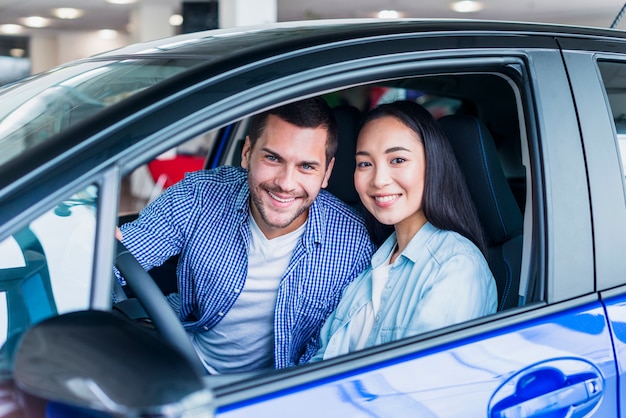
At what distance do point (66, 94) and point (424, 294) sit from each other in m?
0.78

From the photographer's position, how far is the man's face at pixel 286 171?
175cm

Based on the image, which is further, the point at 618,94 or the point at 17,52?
the point at 17,52

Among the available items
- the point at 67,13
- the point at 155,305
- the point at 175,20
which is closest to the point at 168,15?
the point at 175,20

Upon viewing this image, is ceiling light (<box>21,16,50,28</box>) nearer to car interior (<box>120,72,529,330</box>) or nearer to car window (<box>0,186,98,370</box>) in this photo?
car interior (<box>120,72,529,330</box>)

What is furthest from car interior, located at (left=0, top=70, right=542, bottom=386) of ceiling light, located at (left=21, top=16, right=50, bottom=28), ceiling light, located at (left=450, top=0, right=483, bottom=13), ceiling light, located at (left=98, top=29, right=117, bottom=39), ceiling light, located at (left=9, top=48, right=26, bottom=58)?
ceiling light, located at (left=9, top=48, right=26, bottom=58)

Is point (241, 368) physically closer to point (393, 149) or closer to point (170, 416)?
point (393, 149)

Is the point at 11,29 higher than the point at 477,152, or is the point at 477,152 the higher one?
the point at 11,29

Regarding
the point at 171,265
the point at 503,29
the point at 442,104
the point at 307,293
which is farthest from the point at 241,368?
the point at 442,104

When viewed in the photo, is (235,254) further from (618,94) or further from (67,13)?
(67,13)

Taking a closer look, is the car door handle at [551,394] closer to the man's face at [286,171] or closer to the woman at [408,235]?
the woman at [408,235]

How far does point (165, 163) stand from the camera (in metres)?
7.77

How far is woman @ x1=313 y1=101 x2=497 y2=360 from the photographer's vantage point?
1.53 metres

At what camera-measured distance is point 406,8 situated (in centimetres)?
1099

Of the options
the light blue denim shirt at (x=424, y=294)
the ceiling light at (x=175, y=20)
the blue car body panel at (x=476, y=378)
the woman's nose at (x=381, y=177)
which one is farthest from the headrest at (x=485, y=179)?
the ceiling light at (x=175, y=20)
